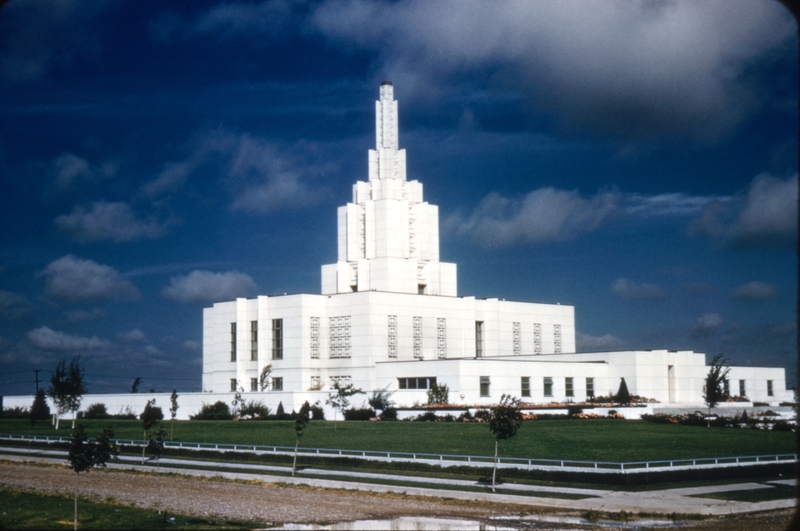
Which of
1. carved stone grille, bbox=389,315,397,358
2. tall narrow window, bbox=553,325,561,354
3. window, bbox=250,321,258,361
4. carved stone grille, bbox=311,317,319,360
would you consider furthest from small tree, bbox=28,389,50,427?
tall narrow window, bbox=553,325,561,354

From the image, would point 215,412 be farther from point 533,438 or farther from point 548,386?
point 533,438

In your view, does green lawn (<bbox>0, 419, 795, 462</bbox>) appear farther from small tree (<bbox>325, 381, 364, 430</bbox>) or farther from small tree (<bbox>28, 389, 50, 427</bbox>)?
small tree (<bbox>325, 381, 364, 430</bbox>)

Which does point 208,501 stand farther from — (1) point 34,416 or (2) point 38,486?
(1) point 34,416

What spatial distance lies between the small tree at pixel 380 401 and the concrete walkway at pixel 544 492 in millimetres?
31733

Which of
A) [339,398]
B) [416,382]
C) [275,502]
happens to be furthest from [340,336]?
[275,502]

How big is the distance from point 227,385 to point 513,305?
3132 centimetres

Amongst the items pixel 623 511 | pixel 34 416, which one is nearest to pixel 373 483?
pixel 623 511

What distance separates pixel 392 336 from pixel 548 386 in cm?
1537

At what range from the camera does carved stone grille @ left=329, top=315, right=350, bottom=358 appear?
80.4 metres

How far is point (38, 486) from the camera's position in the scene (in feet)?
101

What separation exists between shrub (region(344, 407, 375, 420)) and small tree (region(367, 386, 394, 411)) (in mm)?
1883

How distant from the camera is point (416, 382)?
2911 inches

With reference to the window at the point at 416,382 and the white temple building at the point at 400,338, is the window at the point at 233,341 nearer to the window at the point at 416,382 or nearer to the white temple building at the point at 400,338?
the white temple building at the point at 400,338

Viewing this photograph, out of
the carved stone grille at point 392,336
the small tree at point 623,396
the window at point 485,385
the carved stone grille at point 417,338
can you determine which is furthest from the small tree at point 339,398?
the small tree at point 623,396
